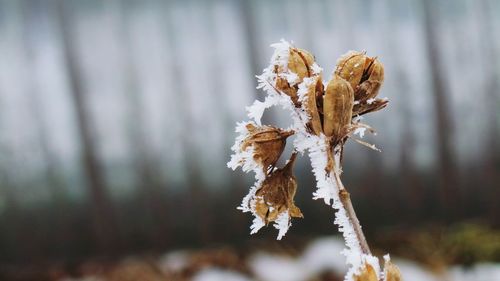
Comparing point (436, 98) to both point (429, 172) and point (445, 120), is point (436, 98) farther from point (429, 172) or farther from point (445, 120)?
point (429, 172)

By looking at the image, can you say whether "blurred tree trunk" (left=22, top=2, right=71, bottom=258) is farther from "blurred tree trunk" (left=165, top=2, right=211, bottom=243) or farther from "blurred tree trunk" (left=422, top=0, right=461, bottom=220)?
"blurred tree trunk" (left=422, top=0, right=461, bottom=220)

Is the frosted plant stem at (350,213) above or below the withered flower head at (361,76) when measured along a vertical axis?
below

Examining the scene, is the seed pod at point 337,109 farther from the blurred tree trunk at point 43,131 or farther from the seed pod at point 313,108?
the blurred tree trunk at point 43,131

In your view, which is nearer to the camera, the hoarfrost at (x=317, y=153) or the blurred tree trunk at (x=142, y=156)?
the hoarfrost at (x=317, y=153)

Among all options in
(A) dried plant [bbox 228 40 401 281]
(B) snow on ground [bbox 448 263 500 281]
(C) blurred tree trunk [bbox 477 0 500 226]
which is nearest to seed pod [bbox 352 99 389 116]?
(A) dried plant [bbox 228 40 401 281]

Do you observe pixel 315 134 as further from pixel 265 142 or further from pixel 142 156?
pixel 142 156

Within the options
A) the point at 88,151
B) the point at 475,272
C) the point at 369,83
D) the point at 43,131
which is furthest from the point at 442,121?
the point at 369,83

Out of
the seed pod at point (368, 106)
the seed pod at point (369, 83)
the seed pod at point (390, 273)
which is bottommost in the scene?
the seed pod at point (390, 273)

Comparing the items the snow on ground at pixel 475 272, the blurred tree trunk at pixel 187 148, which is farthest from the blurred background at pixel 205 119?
the snow on ground at pixel 475 272
